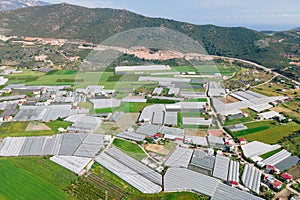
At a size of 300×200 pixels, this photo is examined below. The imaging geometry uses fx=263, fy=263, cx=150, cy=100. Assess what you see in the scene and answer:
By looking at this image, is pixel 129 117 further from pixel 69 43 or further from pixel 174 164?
pixel 69 43

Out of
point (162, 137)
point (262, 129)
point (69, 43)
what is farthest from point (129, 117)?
point (69, 43)

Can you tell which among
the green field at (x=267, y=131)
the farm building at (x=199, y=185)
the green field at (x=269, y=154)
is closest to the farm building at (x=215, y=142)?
the green field at (x=267, y=131)

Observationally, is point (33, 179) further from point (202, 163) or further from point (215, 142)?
point (215, 142)

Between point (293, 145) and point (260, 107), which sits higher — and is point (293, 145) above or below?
below

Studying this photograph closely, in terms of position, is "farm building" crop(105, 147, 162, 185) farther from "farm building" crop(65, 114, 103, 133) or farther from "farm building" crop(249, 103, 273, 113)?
"farm building" crop(249, 103, 273, 113)

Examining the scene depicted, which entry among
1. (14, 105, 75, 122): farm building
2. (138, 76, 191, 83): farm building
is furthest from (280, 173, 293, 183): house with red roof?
(138, 76, 191, 83): farm building

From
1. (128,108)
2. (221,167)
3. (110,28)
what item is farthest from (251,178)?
(110,28)
